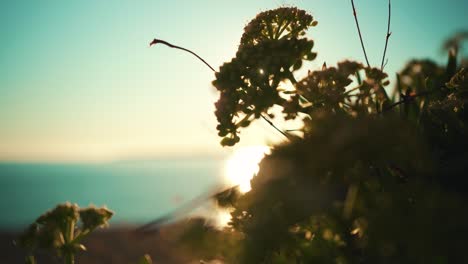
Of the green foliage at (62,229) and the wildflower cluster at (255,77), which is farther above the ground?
the wildflower cluster at (255,77)

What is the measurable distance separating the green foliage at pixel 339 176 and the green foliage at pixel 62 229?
3.21 ft

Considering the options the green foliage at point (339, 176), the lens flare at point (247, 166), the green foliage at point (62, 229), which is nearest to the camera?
the green foliage at point (339, 176)

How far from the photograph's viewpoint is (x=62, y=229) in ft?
6.16

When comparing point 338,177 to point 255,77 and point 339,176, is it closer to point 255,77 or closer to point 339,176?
point 339,176

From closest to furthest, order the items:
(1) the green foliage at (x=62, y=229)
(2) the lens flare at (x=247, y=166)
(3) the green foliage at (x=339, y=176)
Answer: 1. (3) the green foliage at (x=339, y=176)
2. (2) the lens flare at (x=247, y=166)
3. (1) the green foliage at (x=62, y=229)

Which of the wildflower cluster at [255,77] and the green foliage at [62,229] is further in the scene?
the green foliage at [62,229]

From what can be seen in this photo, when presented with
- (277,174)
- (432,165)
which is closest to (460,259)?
(432,165)

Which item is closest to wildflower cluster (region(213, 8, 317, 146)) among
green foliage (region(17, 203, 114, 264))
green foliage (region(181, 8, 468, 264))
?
green foliage (region(181, 8, 468, 264))

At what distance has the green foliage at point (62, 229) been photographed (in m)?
1.77

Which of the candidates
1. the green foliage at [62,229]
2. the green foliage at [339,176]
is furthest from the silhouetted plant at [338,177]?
the green foliage at [62,229]

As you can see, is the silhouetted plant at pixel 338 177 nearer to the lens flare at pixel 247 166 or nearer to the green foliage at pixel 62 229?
the lens flare at pixel 247 166

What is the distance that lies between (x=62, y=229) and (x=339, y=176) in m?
1.67

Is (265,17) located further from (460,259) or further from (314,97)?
(460,259)

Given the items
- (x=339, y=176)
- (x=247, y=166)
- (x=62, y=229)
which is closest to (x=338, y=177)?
(x=339, y=176)
